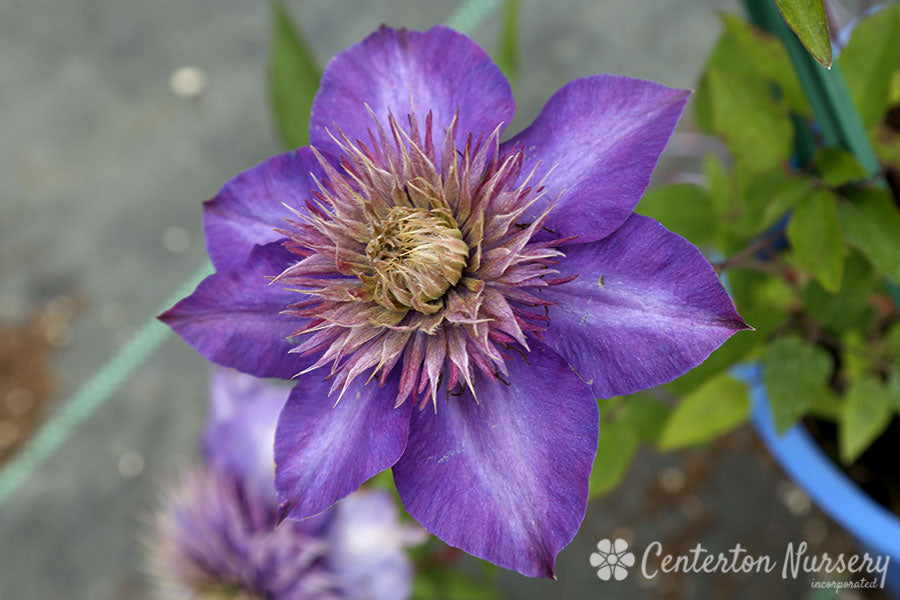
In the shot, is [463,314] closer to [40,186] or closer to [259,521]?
[259,521]

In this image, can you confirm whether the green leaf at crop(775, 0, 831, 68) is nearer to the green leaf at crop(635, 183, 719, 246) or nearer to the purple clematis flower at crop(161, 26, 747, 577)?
the purple clematis flower at crop(161, 26, 747, 577)

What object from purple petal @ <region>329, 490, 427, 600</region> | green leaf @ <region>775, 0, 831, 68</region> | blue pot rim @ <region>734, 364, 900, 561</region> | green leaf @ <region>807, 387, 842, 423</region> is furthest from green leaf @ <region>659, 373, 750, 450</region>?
green leaf @ <region>775, 0, 831, 68</region>

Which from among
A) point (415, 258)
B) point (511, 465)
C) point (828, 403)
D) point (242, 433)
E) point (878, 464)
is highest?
point (415, 258)

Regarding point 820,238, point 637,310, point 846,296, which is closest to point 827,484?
point 846,296

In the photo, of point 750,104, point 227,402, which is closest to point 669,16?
point 750,104

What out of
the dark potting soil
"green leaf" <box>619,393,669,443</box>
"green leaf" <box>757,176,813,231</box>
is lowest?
the dark potting soil

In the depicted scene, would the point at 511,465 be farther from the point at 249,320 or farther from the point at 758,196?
the point at 758,196

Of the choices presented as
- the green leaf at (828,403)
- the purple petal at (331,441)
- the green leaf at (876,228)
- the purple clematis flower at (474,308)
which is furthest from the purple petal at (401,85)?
the green leaf at (828,403)
